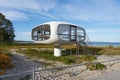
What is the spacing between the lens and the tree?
3872 cm

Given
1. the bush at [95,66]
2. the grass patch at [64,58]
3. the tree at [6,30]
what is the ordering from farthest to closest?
the tree at [6,30] → the grass patch at [64,58] → the bush at [95,66]

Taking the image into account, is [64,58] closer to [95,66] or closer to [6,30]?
[95,66]

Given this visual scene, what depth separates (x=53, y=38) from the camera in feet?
74.3

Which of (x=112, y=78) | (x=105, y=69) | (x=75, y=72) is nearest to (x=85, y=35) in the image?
(x=105, y=69)

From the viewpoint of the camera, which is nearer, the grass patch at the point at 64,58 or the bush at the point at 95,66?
the bush at the point at 95,66

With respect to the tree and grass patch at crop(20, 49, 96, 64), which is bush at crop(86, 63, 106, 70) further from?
the tree

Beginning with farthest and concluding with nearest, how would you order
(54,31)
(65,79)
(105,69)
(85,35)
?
(85,35), (54,31), (105,69), (65,79)

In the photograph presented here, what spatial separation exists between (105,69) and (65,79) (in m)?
4.44

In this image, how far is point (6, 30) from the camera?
3994cm

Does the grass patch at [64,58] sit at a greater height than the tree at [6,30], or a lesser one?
lesser

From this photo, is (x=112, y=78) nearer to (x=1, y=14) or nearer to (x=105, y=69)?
(x=105, y=69)

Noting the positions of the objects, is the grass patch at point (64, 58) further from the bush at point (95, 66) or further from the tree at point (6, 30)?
the tree at point (6, 30)

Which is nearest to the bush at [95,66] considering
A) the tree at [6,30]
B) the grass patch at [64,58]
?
the grass patch at [64,58]

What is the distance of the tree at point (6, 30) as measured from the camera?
3872 cm
